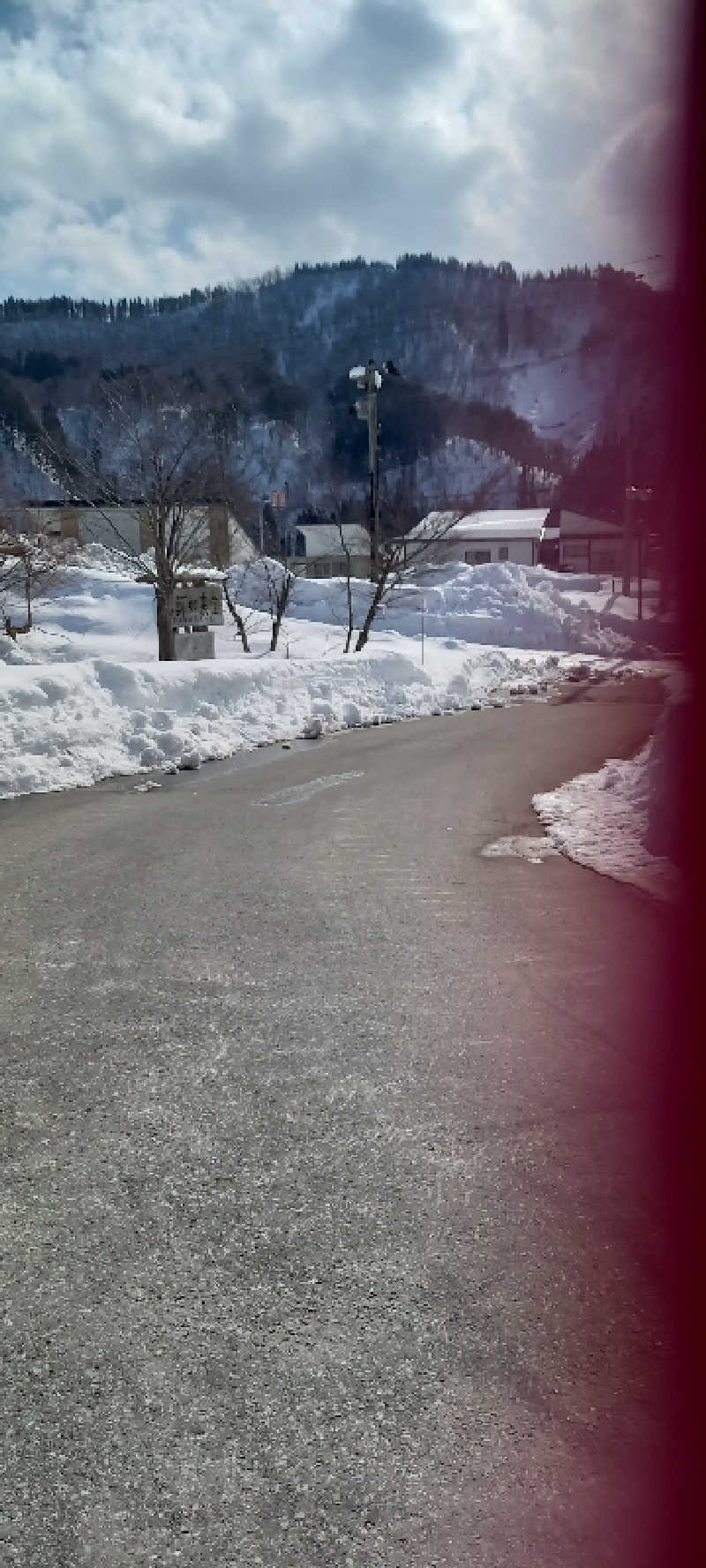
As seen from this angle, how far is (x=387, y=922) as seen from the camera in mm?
5371

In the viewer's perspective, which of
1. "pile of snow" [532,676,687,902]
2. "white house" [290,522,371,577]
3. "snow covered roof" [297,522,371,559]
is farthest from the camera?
"snow covered roof" [297,522,371,559]

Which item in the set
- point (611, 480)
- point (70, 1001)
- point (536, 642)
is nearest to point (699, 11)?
point (70, 1001)

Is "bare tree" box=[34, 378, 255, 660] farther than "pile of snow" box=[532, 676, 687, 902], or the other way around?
"bare tree" box=[34, 378, 255, 660]

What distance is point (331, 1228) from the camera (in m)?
2.70

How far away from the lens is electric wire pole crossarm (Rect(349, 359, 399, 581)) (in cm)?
2453

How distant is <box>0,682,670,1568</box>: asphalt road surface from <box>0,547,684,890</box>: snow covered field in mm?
2150

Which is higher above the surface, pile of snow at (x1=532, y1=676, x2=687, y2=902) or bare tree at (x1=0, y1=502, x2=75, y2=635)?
bare tree at (x1=0, y1=502, x2=75, y2=635)

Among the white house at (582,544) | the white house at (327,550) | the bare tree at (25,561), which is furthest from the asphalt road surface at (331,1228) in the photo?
the white house at (582,544)

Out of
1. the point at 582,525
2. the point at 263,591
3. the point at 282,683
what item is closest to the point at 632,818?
the point at 282,683

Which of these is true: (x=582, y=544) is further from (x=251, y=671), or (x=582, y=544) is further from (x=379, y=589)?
(x=251, y=671)

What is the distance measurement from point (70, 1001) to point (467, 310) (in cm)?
19788

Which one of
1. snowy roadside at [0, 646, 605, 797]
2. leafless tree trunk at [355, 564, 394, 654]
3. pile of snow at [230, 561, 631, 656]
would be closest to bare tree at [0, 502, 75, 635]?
pile of snow at [230, 561, 631, 656]

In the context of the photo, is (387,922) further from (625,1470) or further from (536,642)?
(536,642)

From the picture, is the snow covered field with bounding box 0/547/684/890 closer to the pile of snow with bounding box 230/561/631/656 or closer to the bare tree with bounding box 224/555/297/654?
the pile of snow with bounding box 230/561/631/656
